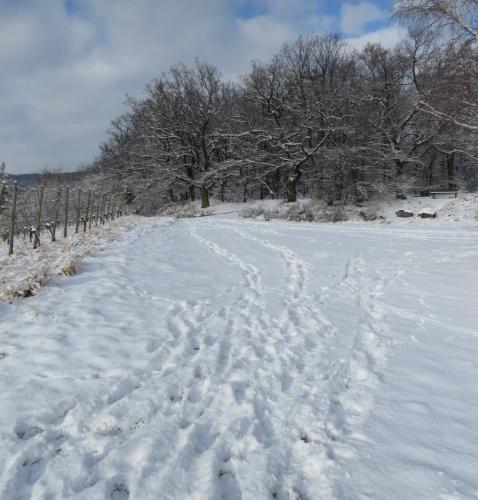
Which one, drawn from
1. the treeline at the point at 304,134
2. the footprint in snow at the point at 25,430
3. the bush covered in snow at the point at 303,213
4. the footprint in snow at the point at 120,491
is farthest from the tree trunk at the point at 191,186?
the footprint in snow at the point at 120,491

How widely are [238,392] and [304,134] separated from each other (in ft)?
87.8

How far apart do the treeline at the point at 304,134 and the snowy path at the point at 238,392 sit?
1809 centimetres

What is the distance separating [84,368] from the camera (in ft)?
11.1

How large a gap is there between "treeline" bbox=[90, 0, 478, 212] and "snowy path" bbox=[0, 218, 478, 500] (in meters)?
18.1

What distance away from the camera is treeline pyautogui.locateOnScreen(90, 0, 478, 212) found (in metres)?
25.0

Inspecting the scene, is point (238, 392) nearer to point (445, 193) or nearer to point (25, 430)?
point (25, 430)

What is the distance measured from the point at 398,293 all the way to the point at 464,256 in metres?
4.28

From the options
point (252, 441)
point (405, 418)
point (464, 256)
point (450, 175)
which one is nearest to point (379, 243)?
point (464, 256)

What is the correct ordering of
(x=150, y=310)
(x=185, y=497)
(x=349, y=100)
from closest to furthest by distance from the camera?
(x=185, y=497) → (x=150, y=310) → (x=349, y=100)

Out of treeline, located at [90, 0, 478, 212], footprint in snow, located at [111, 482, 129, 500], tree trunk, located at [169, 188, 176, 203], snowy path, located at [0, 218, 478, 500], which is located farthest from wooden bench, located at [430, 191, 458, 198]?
footprint in snow, located at [111, 482, 129, 500]

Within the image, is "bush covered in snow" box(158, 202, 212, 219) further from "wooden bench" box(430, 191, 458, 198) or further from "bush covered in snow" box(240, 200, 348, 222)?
"wooden bench" box(430, 191, 458, 198)

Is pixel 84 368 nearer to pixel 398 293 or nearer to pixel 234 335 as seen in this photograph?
pixel 234 335

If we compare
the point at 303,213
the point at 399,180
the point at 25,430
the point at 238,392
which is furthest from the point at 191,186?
the point at 25,430

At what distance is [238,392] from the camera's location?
3111 millimetres
